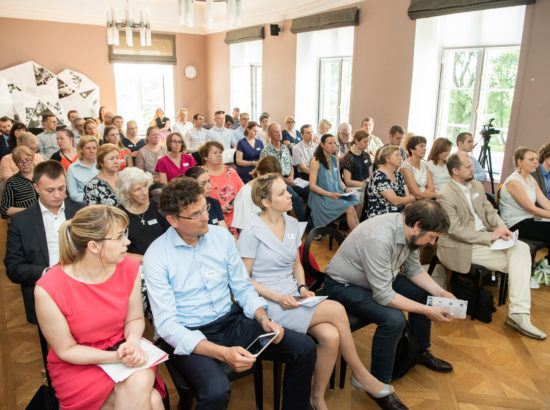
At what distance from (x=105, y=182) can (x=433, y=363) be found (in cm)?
276

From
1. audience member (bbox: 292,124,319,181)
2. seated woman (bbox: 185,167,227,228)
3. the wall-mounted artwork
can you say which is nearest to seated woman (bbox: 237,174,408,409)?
seated woman (bbox: 185,167,227,228)

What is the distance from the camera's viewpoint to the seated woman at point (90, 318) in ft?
5.42

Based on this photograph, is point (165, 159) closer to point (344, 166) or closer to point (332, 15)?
point (344, 166)

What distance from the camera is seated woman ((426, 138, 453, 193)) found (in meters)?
4.43

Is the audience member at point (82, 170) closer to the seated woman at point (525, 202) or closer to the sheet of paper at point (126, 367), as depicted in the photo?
the sheet of paper at point (126, 367)

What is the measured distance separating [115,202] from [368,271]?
2.07 metres

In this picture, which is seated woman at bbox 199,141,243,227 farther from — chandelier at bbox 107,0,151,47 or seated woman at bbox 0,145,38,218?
chandelier at bbox 107,0,151,47

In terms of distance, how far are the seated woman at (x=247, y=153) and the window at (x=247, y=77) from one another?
473 cm

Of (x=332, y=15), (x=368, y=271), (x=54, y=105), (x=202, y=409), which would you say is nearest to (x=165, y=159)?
(x=368, y=271)

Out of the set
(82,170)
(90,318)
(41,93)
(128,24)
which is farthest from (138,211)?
(41,93)

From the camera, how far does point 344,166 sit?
5117mm

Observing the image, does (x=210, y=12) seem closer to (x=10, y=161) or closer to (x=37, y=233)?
(x=10, y=161)

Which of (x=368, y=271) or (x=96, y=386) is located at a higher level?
(x=368, y=271)

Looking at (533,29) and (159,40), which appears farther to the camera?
(159,40)
